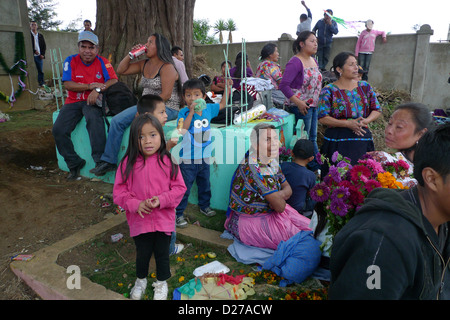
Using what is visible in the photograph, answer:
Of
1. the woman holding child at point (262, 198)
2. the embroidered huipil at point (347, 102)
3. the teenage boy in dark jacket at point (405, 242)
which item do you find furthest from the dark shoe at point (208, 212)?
the teenage boy in dark jacket at point (405, 242)

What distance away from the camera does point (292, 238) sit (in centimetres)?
287

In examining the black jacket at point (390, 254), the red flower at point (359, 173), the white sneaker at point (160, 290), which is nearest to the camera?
the black jacket at point (390, 254)

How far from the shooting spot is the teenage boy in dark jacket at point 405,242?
1164mm

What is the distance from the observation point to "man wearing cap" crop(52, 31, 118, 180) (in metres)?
4.73

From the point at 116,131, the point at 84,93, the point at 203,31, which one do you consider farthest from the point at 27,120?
the point at 203,31

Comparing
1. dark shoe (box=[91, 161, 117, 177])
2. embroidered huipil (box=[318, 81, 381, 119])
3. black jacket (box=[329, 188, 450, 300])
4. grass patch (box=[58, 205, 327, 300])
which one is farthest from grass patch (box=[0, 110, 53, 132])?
black jacket (box=[329, 188, 450, 300])

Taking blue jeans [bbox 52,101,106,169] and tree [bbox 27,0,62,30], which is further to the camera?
tree [bbox 27,0,62,30]

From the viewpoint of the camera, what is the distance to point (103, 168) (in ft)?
15.2

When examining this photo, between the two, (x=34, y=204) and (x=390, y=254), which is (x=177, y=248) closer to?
(x=34, y=204)

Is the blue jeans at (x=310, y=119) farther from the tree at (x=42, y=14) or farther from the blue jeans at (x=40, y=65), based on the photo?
the tree at (x=42, y=14)

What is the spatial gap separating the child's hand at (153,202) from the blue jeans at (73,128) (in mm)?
2699

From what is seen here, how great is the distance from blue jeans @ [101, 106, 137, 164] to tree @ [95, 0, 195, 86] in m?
1.38

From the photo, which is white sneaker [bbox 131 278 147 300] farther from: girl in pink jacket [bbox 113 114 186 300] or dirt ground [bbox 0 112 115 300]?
dirt ground [bbox 0 112 115 300]

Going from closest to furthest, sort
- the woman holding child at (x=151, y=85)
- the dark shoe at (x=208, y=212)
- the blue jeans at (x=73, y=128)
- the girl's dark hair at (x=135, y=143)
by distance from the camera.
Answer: the girl's dark hair at (x=135, y=143), the dark shoe at (x=208, y=212), the woman holding child at (x=151, y=85), the blue jeans at (x=73, y=128)
